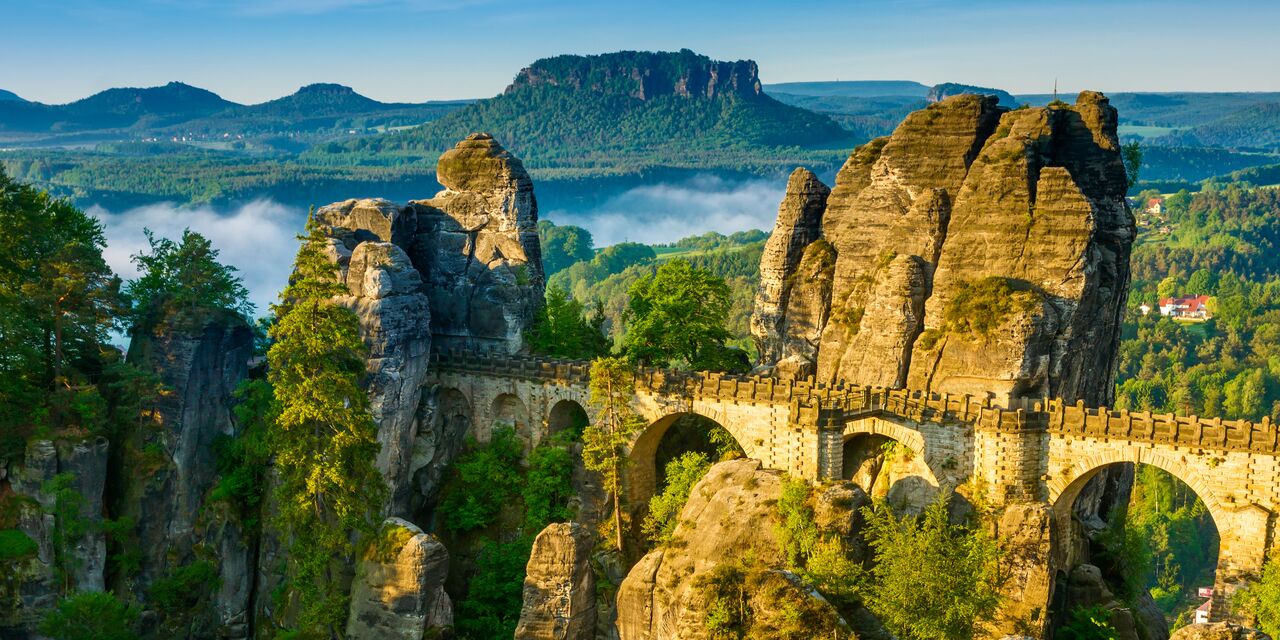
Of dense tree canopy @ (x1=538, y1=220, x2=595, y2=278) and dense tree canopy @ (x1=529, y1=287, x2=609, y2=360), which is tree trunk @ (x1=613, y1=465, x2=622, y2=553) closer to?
dense tree canopy @ (x1=529, y1=287, x2=609, y2=360)

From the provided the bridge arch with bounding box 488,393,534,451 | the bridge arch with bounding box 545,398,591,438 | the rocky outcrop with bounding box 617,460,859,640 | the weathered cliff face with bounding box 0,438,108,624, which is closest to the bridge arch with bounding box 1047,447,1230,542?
the rocky outcrop with bounding box 617,460,859,640

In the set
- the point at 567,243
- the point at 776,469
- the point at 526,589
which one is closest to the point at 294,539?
the point at 526,589

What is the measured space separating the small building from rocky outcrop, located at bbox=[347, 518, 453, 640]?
5190 inches

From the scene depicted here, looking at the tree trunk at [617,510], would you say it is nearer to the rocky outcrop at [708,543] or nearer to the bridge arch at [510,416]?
the rocky outcrop at [708,543]

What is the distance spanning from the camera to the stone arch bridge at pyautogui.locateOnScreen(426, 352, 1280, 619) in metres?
43.8

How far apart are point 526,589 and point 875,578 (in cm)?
1178

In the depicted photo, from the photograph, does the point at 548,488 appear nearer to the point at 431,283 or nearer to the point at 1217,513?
the point at 431,283

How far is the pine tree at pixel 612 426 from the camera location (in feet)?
172

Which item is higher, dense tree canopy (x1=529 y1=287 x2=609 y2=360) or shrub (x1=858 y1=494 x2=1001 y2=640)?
dense tree canopy (x1=529 y1=287 x2=609 y2=360)

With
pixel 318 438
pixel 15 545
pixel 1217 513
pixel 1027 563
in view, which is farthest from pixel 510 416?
pixel 1217 513

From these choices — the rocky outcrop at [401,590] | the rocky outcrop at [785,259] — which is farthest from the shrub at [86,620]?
the rocky outcrop at [785,259]

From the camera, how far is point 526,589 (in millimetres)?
47125

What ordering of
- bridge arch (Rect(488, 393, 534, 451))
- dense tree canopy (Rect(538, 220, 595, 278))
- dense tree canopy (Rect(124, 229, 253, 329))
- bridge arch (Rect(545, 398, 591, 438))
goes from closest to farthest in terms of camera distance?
dense tree canopy (Rect(124, 229, 253, 329)) < bridge arch (Rect(545, 398, 591, 438)) < bridge arch (Rect(488, 393, 534, 451)) < dense tree canopy (Rect(538, 220, 595, 278))

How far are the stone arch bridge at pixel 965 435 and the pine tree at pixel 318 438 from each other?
849 centimetres
